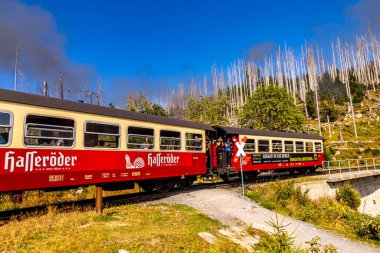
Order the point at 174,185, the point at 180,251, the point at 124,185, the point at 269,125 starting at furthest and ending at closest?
the point at 269,125 → the point at 174,185 → the point at 124,185 → the point at 180,251

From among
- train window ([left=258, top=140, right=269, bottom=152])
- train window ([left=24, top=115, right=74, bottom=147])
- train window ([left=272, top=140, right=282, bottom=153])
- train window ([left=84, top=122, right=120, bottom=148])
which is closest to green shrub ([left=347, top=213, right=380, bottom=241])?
train window ([left=258, top=140, right=269, bottom=152])

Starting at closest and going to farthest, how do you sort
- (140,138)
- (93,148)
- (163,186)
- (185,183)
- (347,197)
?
1. (93,148)
2. (140,138)
3. (163,186)
4. (185,183)
5. (347,197)

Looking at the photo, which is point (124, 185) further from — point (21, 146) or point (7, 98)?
point (7, 98)

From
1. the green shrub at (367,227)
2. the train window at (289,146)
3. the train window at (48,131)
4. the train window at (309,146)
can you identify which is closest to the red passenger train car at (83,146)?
the train window at (48,131)

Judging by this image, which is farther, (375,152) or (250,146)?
(375,152)

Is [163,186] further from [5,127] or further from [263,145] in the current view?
[263,145]

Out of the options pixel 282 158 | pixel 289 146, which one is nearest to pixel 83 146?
pixel 282 158

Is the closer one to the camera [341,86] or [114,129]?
[114,129]

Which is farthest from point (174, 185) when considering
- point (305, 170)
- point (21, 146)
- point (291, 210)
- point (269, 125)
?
point (269, 125)

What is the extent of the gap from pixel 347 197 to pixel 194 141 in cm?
1290

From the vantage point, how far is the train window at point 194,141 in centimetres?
1445

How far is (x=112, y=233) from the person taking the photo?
727 cm

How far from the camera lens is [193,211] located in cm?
1039

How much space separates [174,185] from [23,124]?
7.98m
